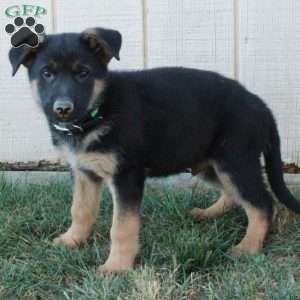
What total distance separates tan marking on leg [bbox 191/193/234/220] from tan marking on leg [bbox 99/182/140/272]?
81 cm

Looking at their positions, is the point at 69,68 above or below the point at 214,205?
above

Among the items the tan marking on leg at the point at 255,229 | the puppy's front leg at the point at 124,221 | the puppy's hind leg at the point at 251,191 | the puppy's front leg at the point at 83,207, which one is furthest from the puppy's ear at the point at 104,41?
the tan marking on leg at the point at 255,229

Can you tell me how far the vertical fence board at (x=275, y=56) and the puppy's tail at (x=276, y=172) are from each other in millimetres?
1086

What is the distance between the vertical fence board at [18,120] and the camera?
210 inches

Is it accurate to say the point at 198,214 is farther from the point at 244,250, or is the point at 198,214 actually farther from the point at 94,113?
the point at 94,113

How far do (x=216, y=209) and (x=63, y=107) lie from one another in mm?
1529

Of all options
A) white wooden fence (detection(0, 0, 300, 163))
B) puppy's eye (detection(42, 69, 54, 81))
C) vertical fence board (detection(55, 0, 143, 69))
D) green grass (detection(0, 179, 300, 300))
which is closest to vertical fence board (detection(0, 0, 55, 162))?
white wooden fence (detection(0, 0, 300, 163))

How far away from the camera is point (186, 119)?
12.9 ft

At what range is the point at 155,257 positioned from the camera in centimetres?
368

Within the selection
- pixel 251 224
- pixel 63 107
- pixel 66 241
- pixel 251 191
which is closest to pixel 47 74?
pixel 63 107

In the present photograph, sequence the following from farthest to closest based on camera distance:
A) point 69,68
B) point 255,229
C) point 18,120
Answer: point 18,120
point 255,229
point 69,68

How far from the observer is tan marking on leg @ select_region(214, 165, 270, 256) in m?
3.85

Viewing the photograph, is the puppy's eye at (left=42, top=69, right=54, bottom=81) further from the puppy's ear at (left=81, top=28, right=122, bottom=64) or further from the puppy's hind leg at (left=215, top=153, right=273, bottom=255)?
the puppy's hind leg at (left=215, top=153, right=273, bottom=255)

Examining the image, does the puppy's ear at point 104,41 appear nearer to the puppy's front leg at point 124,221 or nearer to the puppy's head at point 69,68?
the puppy's head at point 69,68
